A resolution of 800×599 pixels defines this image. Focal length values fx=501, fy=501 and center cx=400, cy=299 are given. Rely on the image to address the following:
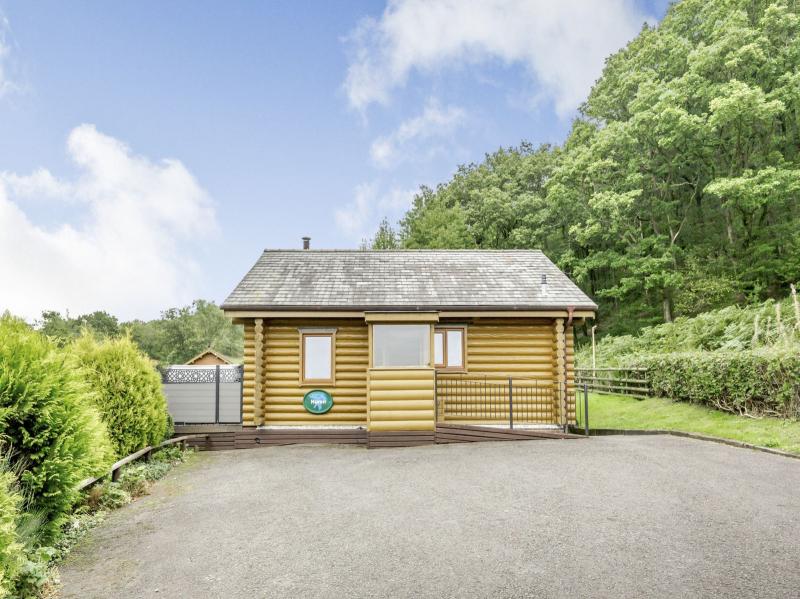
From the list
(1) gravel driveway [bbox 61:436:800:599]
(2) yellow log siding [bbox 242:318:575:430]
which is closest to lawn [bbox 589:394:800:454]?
(1) gravel driveway [bbox 61:436:800:599]

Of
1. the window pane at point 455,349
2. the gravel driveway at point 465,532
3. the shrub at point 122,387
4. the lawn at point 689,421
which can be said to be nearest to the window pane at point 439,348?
the window pane at point 455,349

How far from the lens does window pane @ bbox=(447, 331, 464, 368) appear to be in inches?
527

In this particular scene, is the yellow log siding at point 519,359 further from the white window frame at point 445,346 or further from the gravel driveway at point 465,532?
the gravel driveway at point 465,532

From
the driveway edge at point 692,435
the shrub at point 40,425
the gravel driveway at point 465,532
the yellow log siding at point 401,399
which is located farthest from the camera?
the yellow log siding at point 401,399

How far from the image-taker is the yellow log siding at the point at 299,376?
1294cm

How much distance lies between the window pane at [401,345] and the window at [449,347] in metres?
1.17

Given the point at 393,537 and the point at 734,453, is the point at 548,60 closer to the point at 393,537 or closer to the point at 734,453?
the point at 734,453

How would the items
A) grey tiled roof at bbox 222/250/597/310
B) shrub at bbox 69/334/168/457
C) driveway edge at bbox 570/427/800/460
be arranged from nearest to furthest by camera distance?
1. shrub at bbox 69/334/168/457
2. driveway edge at bbox 570/427/800/460
3. grey tiled roof at bbox 222/250/597/310

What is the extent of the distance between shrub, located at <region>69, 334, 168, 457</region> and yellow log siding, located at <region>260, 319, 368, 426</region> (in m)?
3.33

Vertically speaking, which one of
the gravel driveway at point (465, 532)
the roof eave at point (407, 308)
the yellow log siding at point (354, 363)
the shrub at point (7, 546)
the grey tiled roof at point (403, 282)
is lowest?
the gravel driveway at point (465, 532)

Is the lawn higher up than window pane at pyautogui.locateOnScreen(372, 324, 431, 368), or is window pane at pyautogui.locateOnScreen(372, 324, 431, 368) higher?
window pane at pyautogui.locateOnScreen(372, 324, 431, 368)

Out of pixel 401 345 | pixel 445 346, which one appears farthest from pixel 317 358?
pixel 445 346

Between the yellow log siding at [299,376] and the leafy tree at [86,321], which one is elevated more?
the leafy tree at [86,321]

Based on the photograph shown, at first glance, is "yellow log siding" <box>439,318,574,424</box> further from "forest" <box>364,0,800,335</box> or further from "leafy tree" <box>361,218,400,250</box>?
"leafy tree" <box>361,218,400,250</box>
